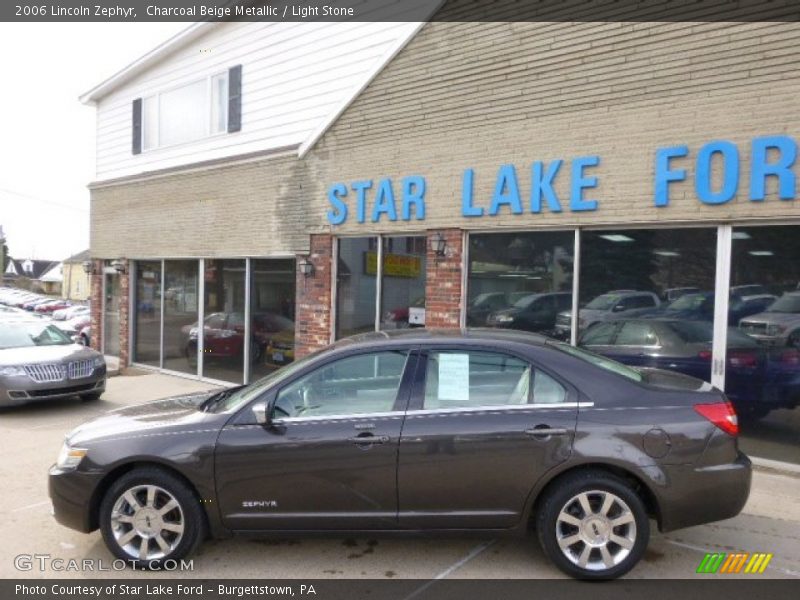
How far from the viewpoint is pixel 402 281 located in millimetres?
8812

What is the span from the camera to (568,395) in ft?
12.4

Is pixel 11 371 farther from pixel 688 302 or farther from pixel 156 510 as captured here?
pixel 688 302

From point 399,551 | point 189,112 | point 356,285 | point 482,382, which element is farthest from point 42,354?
point 482,382

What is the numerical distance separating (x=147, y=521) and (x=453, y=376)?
212 cm

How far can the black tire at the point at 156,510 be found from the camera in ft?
12.5

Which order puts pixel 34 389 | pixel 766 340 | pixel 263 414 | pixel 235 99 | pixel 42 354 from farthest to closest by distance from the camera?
pixel 235 99 → pixel 42 354 → pixel 34 389 → pixel 766 340 → pixel 263 414

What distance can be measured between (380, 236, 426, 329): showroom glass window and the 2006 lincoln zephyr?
4.64 meters

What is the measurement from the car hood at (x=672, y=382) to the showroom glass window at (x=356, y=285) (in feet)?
16.7

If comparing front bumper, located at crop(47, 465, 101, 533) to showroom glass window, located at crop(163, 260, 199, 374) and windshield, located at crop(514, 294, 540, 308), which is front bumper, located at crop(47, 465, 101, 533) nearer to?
windshield, located at crop(514, 294, 540, 308)

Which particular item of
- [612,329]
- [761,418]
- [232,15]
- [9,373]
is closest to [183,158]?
[232,15]

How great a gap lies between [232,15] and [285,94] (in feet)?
7.21

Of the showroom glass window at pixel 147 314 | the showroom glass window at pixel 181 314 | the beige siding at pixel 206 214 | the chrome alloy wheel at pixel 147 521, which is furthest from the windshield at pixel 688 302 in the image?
the showroom glass window at pixel 147 314

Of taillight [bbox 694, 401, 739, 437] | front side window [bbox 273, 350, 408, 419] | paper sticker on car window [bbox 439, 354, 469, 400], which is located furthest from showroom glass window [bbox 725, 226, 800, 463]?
front side window [bbox 273, 350, 408, 419]

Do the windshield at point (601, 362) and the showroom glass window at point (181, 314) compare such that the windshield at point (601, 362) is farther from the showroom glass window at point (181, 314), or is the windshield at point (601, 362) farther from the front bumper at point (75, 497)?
the showroom glass window at point (181, 314)
